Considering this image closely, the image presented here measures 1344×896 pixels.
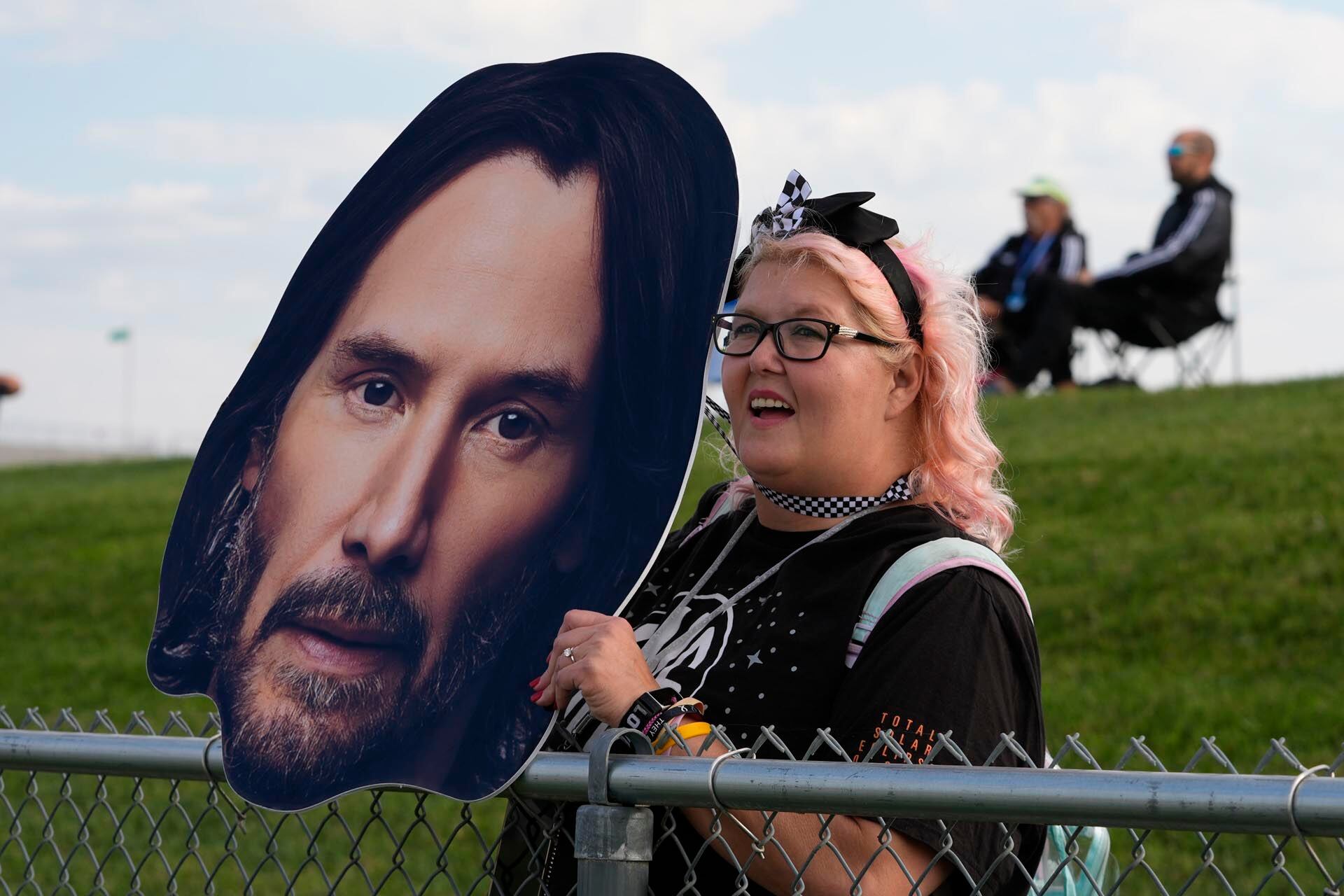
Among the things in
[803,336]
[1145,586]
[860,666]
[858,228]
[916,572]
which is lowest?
[1145,586]

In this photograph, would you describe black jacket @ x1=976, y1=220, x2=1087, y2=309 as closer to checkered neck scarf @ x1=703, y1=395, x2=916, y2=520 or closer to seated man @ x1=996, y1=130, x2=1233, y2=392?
seated man @ x1=996, y1=130, x2=1233, y2=392

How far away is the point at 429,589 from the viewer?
2.39m

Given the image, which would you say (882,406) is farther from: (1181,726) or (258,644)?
(1181,726)

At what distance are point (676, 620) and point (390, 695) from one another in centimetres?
45

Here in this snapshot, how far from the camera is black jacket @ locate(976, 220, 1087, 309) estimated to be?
12969mm

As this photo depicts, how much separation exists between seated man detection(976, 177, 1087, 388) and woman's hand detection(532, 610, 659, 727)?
1105 cm

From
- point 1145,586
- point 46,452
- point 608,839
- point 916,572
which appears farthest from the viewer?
point 46,452

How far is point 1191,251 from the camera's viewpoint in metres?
12.1

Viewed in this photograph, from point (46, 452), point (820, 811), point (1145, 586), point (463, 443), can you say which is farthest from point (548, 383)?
point (46, 452)

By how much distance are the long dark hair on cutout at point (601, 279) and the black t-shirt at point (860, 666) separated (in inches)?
7.5

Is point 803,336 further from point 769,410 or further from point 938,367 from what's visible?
point 938,367

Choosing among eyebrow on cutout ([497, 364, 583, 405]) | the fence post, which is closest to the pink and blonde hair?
eyebrow on cutout ([497, 364, 583, 405])

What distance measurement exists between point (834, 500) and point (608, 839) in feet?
2.22

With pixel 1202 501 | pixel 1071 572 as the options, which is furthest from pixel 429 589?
pixel 1202 501
